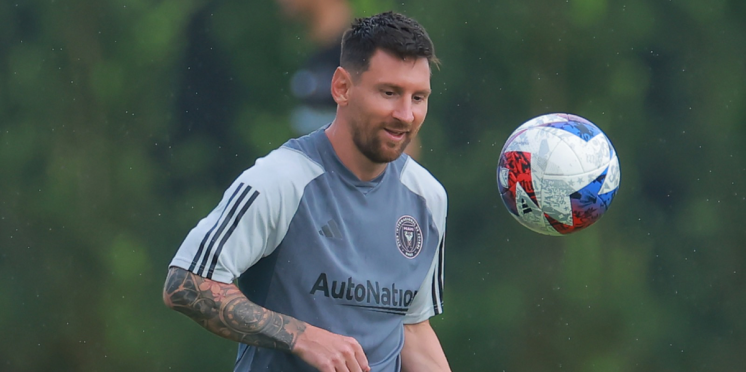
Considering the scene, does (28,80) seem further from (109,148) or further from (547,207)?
(547,207)

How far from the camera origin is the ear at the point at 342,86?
9.05 feet

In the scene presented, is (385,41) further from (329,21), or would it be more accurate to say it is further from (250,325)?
(329,21)

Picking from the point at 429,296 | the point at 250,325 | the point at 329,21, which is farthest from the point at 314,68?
Result: the point at 250,325

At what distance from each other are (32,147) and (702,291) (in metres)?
3.30

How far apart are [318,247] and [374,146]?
13.1 inches

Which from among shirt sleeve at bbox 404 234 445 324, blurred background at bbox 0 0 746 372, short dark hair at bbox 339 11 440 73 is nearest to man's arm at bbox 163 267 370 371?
shirt sleeve at bbox 404 234 445 324

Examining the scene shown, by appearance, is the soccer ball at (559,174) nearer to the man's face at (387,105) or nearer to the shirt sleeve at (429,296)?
the shirt sleeve at (429,296)

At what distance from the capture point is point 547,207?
2.92 metres

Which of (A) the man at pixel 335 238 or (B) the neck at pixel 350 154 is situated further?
(B) the neck at pixel 350 154

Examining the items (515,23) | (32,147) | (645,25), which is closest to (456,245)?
(515,23)

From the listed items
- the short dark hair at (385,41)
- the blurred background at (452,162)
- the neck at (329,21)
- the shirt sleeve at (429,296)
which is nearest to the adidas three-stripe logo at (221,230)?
the short dark hair at (385,41)

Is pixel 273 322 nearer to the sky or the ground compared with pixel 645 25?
nearer to the ground

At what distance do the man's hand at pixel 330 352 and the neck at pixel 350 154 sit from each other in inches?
20.9

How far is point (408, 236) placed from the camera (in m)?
2.86
